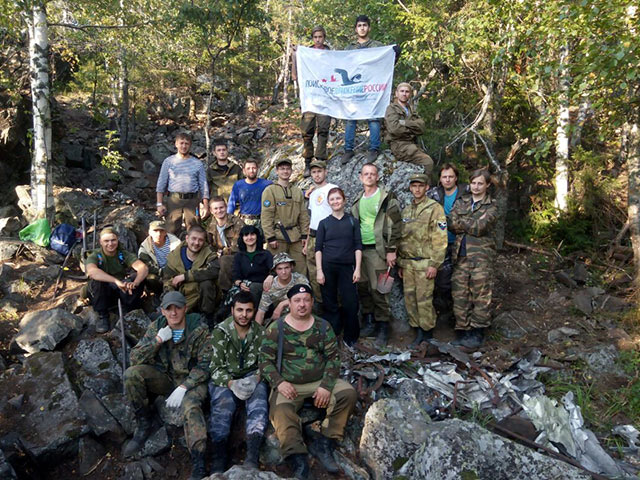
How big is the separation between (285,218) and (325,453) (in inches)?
143

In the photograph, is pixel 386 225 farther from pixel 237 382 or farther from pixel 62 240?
pixel 62 240

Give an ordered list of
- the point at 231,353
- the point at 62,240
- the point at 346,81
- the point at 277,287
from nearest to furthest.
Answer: the point at 231,353 → the point at 277,287 → the point at 346,81 → the point at 62,240

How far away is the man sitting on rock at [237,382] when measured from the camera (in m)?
4.45

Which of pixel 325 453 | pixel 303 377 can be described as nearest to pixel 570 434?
pixel 325 453

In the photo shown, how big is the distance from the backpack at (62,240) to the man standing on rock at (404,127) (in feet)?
23.4

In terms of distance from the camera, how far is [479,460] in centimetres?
363

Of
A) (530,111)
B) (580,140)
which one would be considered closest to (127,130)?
(530,111)

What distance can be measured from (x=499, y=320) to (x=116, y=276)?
255 inches

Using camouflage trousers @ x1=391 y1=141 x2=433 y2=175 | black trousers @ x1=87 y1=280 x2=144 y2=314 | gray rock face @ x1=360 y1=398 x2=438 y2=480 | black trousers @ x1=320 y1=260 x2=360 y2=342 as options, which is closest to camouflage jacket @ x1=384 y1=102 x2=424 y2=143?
camouflage trousers @ x1=391 y1=141 x2=433 y2=175

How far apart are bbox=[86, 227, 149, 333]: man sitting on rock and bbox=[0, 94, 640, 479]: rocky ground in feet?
0.92

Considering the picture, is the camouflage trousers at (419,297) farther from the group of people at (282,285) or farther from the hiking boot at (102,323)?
the hiking boot at (102,323)

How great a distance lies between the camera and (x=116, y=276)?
6.53 metres

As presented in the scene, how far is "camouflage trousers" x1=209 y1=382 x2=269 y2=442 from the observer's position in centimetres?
448

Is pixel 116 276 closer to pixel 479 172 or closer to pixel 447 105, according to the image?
pixel 479 172
